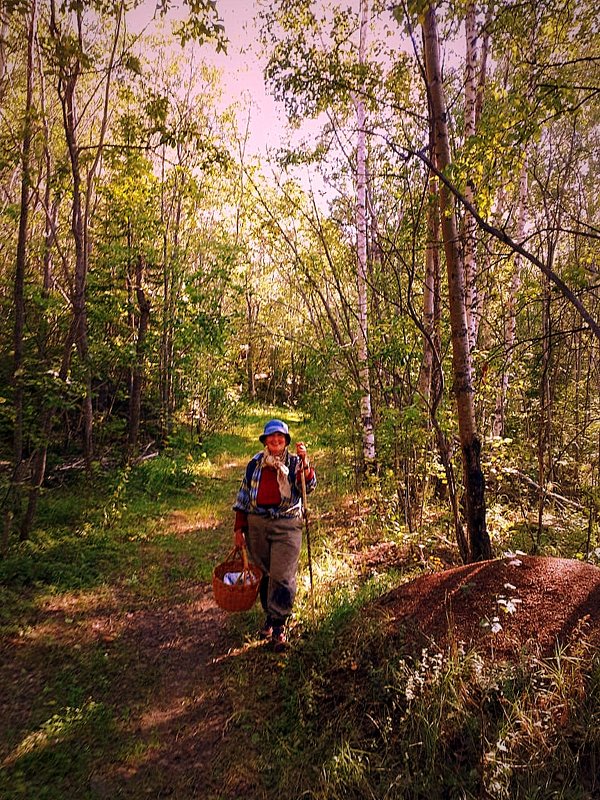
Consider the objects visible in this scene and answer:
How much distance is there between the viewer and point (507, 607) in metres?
3.31

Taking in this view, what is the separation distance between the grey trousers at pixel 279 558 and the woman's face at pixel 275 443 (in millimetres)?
643

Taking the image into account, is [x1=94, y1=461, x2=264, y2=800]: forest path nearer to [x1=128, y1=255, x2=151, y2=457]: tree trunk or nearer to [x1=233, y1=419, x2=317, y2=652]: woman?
[x1=233, y1=419, x2=317, y2=652]: woman

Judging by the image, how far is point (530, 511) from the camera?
7.31 meters

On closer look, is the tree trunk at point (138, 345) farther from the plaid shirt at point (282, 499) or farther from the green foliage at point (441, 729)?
the green foliage at point (441, 729)

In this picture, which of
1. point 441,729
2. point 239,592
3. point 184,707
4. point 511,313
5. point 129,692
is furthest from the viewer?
point 511,313

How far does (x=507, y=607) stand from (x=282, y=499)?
6.76ft

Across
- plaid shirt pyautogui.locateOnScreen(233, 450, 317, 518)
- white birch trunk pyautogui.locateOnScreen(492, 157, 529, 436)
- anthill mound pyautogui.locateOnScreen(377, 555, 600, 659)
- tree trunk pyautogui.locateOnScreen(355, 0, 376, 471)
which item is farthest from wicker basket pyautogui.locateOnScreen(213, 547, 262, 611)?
white birch trunk pyautogui.locateOnScreen(492, 157, 529, 436)

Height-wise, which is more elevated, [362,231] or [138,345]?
[362,231]

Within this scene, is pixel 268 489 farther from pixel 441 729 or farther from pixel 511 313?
pixel 511 313

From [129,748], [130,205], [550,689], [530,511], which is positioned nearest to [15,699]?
[129,748]

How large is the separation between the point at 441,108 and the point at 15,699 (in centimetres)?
624

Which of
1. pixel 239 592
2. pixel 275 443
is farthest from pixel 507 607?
pixel 275 443

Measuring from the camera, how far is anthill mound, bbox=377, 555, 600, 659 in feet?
10.2

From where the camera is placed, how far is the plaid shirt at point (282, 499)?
14.4 ft
